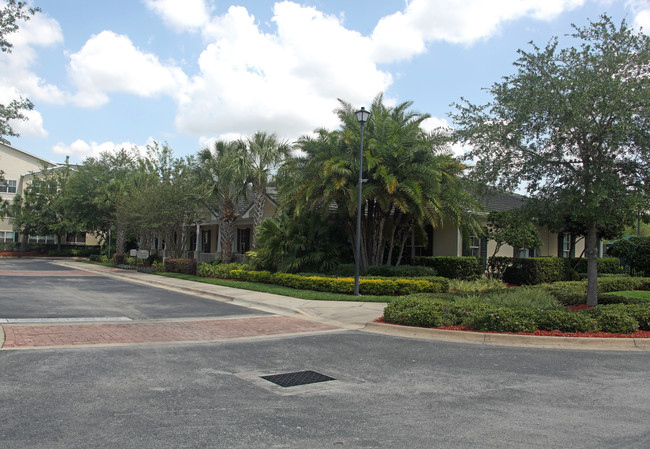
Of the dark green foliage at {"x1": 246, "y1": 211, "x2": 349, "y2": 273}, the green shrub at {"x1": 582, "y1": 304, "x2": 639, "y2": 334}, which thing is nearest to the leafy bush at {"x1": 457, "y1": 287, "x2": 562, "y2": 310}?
the green shrub at {"x1": 582, "y1": 304, "x2": 639, "y2": 334}

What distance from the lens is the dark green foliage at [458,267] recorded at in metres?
20.9

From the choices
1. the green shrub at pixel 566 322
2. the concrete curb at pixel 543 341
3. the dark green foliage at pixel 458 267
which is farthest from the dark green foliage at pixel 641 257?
the concrete curb at pixel 543 341

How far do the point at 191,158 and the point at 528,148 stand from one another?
875 inches

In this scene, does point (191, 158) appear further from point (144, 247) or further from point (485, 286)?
point (485, 286)

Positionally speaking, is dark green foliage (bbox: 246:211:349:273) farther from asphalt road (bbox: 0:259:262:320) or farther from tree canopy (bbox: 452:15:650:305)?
tree canopy (bbox: 452:15:650:305)

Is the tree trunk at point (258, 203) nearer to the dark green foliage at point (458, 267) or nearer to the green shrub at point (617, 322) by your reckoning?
the dark green foliage at point (458, 267)

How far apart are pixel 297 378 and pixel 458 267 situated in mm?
15310

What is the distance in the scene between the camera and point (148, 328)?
10.5 metres

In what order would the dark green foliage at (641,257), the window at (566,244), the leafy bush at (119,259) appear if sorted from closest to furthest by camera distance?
the dark green foliage at (641,257)
the window at (566,244)
the leafy bush at (119,259)


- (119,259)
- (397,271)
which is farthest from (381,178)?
(119,259)

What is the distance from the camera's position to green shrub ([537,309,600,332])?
9.84 metres

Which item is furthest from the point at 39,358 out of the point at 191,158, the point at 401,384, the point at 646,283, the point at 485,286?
the point at 191,158

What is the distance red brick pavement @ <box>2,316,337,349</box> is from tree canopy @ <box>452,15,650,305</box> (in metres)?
6.53

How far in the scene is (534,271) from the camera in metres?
21.2
